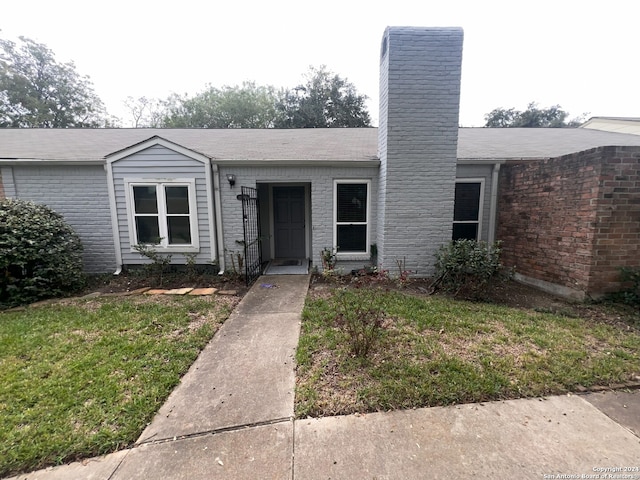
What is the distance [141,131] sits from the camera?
9555 millimetres

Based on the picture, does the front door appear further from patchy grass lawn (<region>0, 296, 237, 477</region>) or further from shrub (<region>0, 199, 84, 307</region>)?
shrub (<region>0, 199, 84, 307</region>)

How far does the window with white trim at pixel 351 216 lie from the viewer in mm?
6488

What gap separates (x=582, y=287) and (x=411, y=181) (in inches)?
132

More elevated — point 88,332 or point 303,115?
point 303,115

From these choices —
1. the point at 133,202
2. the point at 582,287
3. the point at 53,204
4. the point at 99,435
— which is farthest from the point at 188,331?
the point at 582,287

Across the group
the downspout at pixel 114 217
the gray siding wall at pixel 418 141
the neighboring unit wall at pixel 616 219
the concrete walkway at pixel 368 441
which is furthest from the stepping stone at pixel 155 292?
the neighboring unit wall at pixel 616 219

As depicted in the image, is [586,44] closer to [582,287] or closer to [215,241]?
[582,287]

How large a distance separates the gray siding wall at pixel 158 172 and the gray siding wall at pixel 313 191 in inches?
17.1

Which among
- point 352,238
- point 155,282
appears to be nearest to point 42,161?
point 155,282

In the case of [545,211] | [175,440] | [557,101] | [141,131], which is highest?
[557,101]

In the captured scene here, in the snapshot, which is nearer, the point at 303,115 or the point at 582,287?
the point at 582,287

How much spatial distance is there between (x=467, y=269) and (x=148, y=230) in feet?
22.2

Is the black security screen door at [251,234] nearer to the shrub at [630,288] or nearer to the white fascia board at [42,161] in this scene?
the white fascia board at [42,161]

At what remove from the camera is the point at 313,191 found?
253 inches
